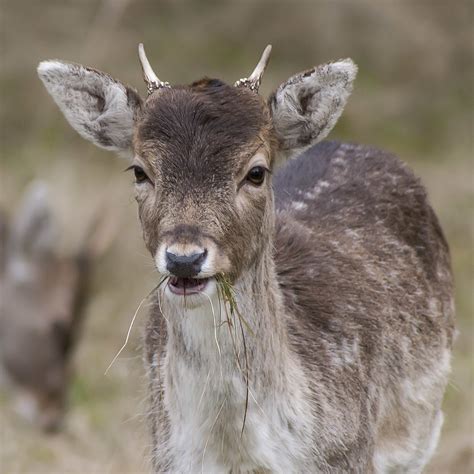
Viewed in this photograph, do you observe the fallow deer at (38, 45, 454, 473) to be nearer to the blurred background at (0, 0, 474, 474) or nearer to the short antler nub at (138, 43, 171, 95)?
the short antler nub at (138, 43, 171, 95)

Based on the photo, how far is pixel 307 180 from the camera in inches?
251

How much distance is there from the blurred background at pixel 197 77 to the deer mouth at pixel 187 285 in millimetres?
7085

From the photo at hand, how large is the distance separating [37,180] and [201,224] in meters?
9.59

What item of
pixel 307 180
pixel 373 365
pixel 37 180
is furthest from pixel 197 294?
pixel 37 180

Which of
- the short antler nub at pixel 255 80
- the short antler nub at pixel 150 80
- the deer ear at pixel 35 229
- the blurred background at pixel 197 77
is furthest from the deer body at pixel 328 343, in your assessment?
the deer ear at pixel 35 229

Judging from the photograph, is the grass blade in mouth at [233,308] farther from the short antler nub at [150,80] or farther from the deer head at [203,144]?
the short antler nub at [150,80]

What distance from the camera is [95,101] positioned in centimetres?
520

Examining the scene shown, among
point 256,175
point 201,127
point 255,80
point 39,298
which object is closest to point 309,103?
point 255,80

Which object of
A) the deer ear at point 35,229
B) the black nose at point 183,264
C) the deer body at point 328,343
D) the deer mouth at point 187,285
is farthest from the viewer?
the deer ear at point 35,229

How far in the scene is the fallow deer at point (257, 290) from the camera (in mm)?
4562

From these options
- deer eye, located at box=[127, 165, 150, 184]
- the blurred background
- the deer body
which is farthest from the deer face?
the blurred background

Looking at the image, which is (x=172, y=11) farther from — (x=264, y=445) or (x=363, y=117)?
(x=264, y=445)

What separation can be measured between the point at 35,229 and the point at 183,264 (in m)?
8.46

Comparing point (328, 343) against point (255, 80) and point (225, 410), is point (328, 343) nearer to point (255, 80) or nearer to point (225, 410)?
point (225, 410)
